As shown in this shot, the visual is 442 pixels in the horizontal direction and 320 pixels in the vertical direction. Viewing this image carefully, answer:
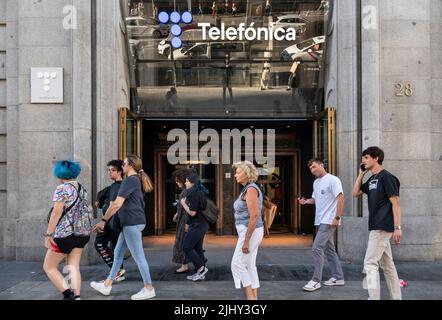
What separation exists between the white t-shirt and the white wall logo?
4363 millimetres

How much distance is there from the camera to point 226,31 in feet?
33.3

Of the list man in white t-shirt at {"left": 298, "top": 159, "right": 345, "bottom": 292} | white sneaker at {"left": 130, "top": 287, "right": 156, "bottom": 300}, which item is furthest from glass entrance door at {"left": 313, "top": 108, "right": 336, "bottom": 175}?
white sneaker at {"left": 130, "top": 287, "right": 156, "bottom": 300}

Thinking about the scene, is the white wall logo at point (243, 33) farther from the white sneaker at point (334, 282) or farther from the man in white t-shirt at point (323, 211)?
the white sneaker at point (334, 282)

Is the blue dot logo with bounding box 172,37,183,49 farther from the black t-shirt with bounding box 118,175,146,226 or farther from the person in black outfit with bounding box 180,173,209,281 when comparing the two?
the black t-shirt with bounding box 118,175,146,226

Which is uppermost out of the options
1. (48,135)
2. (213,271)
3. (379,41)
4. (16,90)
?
(379,41)

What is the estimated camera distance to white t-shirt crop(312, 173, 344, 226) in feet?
22.0

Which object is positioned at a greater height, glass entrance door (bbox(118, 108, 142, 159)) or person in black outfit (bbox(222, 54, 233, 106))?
person in black outfit (bbox(222, 54, 233, 106))

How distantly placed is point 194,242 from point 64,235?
228 cm

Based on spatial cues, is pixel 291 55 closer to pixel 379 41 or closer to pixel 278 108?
pixel 278 108

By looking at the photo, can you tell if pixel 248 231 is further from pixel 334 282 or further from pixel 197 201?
pixel 334 282

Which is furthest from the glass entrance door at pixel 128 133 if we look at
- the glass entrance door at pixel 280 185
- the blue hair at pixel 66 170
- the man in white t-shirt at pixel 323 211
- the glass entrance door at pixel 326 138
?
the glass entrance door at pixel 280 185

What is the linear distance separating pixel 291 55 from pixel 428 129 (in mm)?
3135
